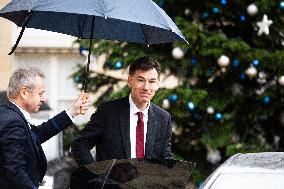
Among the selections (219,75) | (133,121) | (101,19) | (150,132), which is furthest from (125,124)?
(219,75)

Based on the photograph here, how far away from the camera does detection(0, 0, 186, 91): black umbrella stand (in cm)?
477

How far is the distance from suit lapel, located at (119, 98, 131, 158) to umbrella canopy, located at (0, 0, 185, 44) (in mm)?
574

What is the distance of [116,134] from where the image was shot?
16.5ft

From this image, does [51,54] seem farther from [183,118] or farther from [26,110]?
[26,110]

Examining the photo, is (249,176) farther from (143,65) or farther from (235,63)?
(235,63)

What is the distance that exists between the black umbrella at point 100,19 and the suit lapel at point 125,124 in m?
0.34

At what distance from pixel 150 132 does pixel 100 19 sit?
130 cm

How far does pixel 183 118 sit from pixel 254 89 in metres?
0.84

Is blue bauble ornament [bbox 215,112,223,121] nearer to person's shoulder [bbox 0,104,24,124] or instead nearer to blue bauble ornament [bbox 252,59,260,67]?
blue bauble ornament [bbox 252,59,260,67]

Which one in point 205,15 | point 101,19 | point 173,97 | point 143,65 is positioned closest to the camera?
point 143,65

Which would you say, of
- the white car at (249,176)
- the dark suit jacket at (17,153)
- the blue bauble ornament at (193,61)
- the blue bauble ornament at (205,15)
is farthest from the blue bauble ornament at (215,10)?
the white car at (249,176)

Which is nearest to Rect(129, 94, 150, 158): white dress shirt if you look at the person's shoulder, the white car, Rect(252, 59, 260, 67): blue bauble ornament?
the person's shoulder

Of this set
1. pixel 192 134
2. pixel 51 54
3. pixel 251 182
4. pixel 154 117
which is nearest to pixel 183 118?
pixel 192 134

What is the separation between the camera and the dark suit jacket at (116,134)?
16.4ft
